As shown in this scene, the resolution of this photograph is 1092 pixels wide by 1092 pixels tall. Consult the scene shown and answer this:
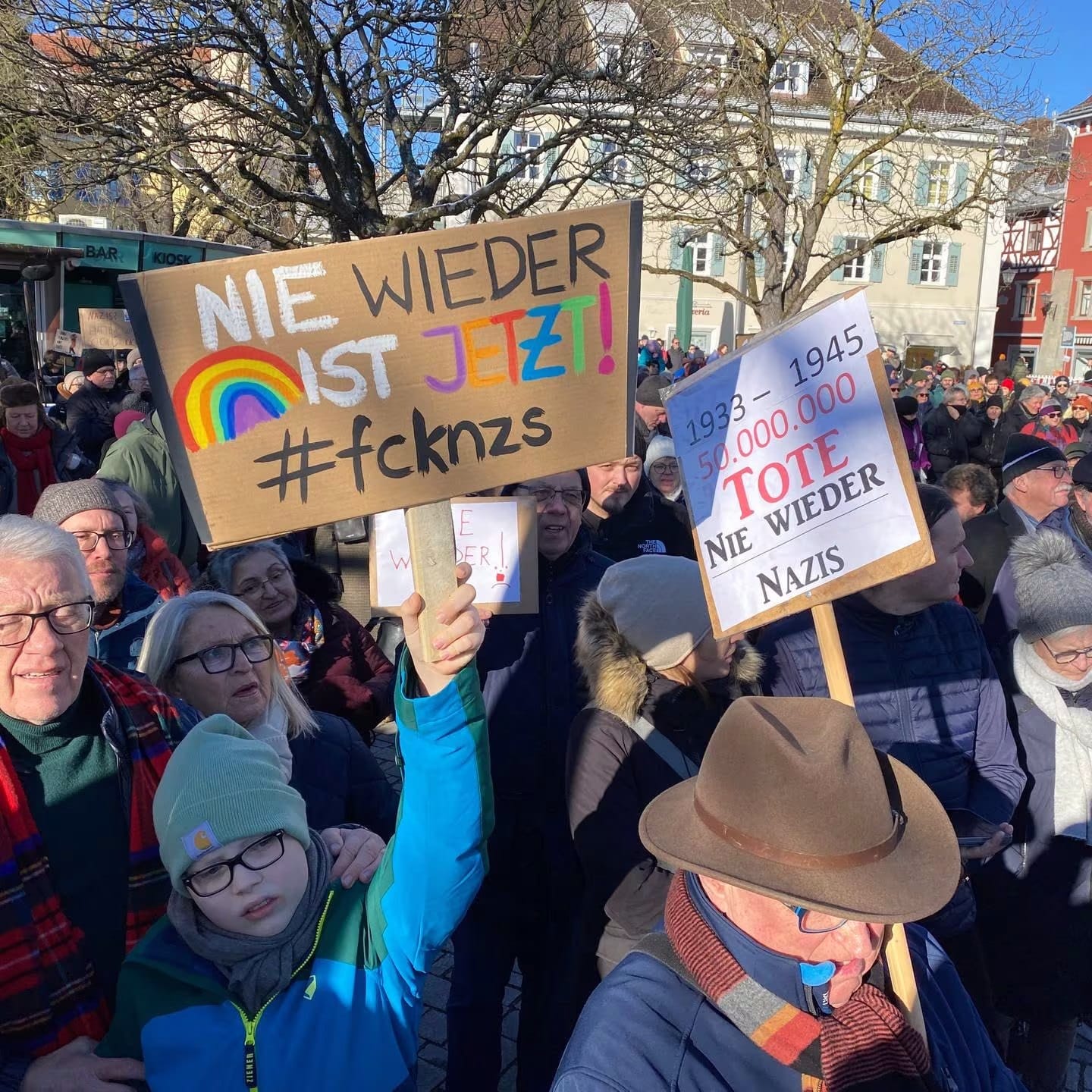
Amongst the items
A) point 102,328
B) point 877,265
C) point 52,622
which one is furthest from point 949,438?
point 877,265

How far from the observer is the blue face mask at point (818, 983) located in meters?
1.35

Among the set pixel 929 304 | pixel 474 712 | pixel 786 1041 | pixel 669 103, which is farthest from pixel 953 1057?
pixel 929 304

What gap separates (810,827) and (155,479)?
15.2 ft

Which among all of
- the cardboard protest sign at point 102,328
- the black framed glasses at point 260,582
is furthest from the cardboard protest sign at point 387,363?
the cardboard protest sign at point 102,328

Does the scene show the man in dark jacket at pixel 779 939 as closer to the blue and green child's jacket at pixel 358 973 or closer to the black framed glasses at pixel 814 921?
the black framed glasses at pixel 814 921

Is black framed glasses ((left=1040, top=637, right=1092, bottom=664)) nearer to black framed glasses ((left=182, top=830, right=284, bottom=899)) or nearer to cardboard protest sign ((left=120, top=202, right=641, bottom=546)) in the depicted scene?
cardboard protest sign ((left=120, top=202, right=641, bottom=546))

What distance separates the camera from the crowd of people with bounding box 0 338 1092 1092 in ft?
4.48

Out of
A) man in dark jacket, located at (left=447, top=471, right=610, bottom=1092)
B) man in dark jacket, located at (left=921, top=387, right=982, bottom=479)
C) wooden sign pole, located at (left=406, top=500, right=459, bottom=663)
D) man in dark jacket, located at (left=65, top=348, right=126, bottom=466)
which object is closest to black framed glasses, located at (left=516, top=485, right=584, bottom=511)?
man in dark jacket, located at (left=447, top=471, right=610, bottom=1092)

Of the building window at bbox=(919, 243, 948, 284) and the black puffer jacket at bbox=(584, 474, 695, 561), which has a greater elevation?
the black puffer jacket at bbox=(584, 474, 695, 561)

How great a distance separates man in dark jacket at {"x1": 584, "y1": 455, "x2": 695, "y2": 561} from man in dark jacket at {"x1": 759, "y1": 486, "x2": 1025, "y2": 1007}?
162cm

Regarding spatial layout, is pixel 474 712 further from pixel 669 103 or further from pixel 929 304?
pixel 929 304

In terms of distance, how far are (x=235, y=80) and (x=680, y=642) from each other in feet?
29.5

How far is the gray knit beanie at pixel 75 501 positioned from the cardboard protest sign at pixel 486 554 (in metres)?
0.86

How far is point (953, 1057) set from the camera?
1.50m
